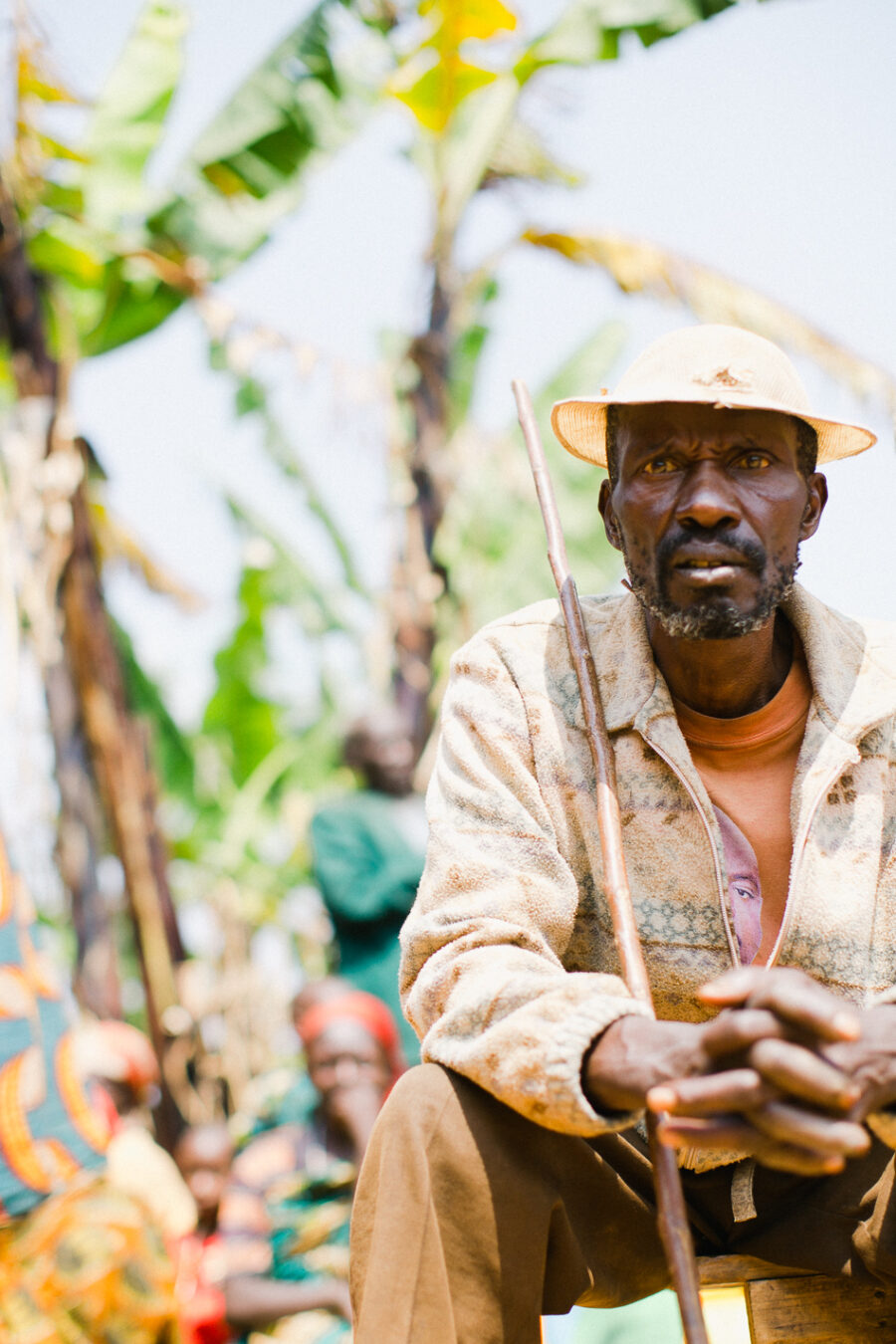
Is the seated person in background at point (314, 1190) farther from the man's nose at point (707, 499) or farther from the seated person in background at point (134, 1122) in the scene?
the man's nose at point (707, 499)

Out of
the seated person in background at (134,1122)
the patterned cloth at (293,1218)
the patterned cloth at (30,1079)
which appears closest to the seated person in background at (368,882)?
the patterned cloth at (293,1218)

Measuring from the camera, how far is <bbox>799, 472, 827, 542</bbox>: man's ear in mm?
2039

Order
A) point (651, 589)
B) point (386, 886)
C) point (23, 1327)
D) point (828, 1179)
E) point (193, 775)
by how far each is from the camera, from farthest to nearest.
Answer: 1. point (193, 775)
2. point (386, 886)
3. point (23, 1327)
4. point (651, 589)
5. point (828, 1179)

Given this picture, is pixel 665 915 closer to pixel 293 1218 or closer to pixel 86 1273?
pixel 86 1273

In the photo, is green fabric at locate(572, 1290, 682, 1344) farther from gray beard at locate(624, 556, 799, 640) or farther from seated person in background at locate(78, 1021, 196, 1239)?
gray beard at locate(624, 556, 799, 640)

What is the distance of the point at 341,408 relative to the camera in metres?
6.51

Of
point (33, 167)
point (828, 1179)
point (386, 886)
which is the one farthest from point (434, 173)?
point (828, 1179)

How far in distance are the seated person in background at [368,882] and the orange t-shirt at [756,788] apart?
2766mm

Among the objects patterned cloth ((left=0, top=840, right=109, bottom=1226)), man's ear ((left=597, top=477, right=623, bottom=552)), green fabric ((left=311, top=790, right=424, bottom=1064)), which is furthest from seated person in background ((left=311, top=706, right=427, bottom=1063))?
man's ear ((left=597, top=477, right=623, bottom=552))

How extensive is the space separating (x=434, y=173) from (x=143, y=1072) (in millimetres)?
4678

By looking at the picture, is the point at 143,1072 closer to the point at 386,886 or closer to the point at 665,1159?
the point at 386,886

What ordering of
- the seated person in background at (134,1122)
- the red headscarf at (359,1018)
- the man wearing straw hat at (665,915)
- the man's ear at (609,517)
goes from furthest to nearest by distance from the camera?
the red headscarf at (359,1018), the seated person in background at (134,1122), the man's ear at (609,517), the man wearing straw hat at (665,915)

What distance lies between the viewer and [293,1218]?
13.6 ft

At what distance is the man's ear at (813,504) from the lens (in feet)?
6.69
